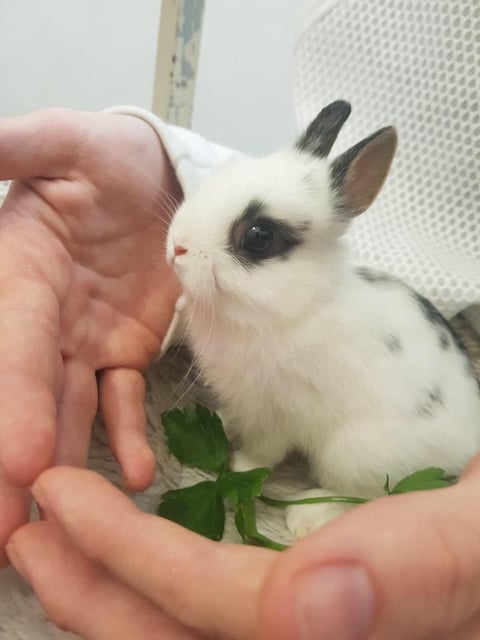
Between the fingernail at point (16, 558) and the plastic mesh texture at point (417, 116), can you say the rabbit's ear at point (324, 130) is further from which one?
the fingernail at point (16, 558)

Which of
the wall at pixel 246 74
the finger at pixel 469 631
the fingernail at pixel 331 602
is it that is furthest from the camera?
the wall at pixel 246 74

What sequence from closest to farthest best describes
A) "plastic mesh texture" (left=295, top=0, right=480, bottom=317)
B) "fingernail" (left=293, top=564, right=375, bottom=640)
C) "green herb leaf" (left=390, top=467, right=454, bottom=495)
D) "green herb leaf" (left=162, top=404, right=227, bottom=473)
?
"fingernail" (left=293, top=564, right=375, bottom=640), "green herb leaf" (left=390, top=467, right=454, bottom=495), "green herb leaf" (left=162, top=404, right=227, bottom=473), "plastic mesh texture" (left=295, top=0, right=480, bottom=317)

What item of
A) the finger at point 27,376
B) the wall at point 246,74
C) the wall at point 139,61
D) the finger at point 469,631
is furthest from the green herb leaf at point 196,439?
the wall at point 139,61

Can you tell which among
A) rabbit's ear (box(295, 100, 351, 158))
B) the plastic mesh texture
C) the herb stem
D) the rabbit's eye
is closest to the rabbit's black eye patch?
the rabbit's eye

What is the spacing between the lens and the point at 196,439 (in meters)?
0.82

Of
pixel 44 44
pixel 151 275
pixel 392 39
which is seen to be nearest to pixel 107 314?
pixel 151 275

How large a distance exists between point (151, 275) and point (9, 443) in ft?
1.42

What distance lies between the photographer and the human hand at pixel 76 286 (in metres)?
0.63

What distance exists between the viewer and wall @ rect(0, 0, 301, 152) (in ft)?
6.76

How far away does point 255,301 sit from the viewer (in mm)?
762

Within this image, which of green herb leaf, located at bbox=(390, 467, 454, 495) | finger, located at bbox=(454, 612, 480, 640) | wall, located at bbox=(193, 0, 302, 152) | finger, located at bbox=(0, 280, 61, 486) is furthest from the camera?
wall, located at bbox=(193, 0, 302, 152)

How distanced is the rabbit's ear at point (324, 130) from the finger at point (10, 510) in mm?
525

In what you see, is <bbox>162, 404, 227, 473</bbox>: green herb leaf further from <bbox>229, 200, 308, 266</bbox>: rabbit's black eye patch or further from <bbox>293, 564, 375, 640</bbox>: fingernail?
<bbox>293, 564, 375, 640</bbox>: fingernail

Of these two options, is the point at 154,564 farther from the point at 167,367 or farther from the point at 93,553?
the point at 167,367
